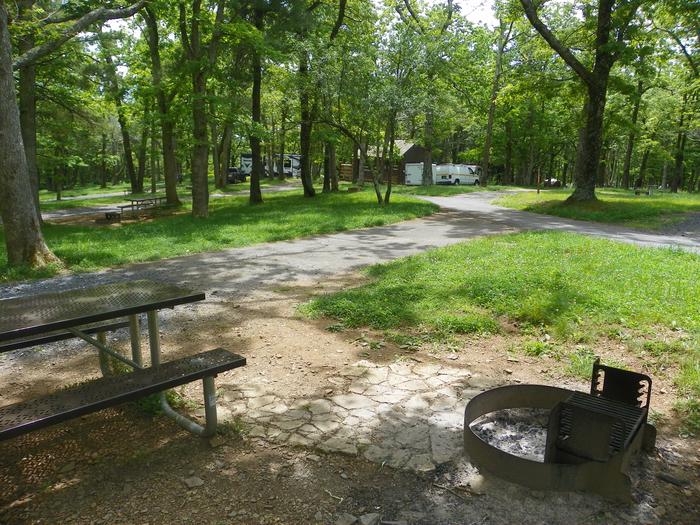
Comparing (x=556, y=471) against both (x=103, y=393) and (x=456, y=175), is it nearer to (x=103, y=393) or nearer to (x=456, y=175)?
→ (x=103, y=393)

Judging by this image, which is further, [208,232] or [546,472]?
[208,232]

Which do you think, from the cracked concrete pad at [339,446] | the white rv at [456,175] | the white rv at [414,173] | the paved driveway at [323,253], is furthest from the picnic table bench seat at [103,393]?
the white rv at [414,173]

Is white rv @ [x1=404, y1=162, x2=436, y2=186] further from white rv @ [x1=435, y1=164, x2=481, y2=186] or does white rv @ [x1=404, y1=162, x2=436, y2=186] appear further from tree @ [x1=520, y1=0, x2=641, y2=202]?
tree @ [x1=520, y1=0, x2=641, y2=202]

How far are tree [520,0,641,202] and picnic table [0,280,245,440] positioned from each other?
48.0 ft

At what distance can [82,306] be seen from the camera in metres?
3.03

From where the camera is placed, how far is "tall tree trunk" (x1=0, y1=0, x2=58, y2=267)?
26.1 ft

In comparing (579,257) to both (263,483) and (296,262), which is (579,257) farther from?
(263,483)

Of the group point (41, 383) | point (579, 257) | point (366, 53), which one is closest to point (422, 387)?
point (41, 383)

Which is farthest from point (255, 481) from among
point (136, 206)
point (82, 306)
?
point (136, 206)

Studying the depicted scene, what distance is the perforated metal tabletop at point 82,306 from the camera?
8.54 feet

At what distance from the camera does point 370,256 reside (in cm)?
956

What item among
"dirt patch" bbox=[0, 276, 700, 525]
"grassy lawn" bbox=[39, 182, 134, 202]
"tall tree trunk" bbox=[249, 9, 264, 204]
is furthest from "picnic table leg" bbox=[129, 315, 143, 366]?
"grassy lawn" bbox=[39, 182, 134, 202]

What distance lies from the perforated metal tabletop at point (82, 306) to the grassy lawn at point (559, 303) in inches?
91.7

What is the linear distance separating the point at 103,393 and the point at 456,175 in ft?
A: 132
